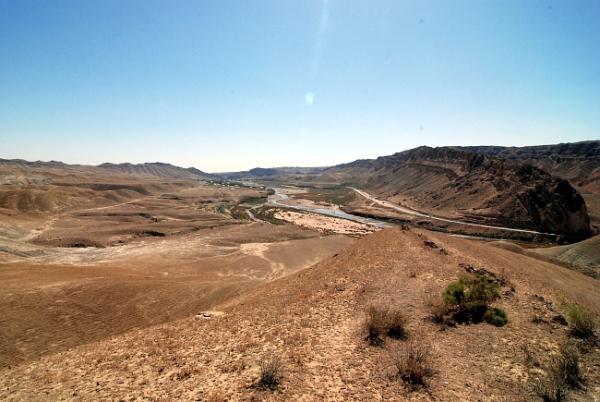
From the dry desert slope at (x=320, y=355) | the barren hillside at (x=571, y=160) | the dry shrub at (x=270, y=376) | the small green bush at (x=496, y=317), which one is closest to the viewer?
the dry desert slope at (x=320, y=355)

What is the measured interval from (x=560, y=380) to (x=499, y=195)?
82.2 metres

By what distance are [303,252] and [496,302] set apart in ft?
112

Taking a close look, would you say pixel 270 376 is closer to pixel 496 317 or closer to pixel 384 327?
pixel 384 327

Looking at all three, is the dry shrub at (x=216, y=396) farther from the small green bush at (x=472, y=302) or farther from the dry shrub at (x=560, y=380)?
the small green bush at (x=472, y=302)

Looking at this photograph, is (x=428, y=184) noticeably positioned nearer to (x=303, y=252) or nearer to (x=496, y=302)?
(x=303, y=252)

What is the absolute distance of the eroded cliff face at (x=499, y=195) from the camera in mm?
68625

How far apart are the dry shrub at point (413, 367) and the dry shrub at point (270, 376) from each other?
313cm

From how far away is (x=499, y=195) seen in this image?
80.6m

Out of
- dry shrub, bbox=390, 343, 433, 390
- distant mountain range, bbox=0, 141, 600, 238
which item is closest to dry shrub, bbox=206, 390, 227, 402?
dry shrub, bbox=390, 343, 433, 390

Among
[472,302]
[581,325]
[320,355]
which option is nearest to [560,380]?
[581,325]

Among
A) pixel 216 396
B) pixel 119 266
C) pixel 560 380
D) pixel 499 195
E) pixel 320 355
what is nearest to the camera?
pixel 560 380

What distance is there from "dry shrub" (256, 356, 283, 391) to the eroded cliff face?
71834 mm

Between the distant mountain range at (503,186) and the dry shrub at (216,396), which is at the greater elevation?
the distant mountain range at (503,186)

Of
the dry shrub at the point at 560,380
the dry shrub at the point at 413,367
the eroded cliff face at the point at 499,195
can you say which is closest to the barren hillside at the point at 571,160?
the eroded cliff face at the point at 499,195
